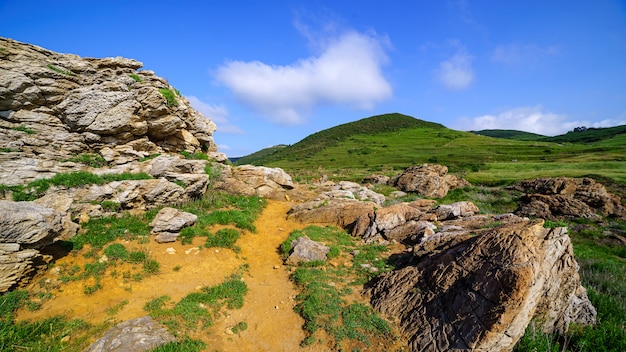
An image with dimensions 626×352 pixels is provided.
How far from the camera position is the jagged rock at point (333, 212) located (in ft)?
67.2

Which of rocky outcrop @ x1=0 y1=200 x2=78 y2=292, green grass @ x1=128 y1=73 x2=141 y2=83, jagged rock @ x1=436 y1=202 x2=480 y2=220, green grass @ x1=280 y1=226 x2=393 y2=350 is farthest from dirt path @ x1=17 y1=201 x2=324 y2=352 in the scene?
green grass @ x1=128 y1=73 x2=141 y2=83

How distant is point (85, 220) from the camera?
14.2 m

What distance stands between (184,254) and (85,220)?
5649mm

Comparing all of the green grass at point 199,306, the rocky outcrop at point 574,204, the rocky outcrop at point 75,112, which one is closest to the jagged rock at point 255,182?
the rocky outcrop at point 75,112

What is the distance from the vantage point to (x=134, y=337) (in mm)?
8141

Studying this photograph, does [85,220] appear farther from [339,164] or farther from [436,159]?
[436,159]

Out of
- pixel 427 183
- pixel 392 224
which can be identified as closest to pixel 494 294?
pixel 392 224

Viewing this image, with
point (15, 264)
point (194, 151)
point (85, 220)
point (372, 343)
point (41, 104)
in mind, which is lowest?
point (372, 343)

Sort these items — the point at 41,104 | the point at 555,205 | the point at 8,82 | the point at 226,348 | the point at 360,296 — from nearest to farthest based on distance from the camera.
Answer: the point at 226,348 → the point at 360,296 → the point at 8,82 → the point at 41,104 → the point at 555,205

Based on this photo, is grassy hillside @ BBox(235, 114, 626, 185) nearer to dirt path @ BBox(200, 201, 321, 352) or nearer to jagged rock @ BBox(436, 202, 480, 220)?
jagged rock @ BBox(436, 202, 480, 220)

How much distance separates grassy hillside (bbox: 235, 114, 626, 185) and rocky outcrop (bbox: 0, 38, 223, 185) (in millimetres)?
34967

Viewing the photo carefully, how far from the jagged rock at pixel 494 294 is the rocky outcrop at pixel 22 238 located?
13.5m

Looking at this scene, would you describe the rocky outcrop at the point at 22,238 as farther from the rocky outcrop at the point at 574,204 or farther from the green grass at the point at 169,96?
the rocky outcrop at the point at 574,204

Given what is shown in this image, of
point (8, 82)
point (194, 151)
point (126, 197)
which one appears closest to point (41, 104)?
point (8, 82)
